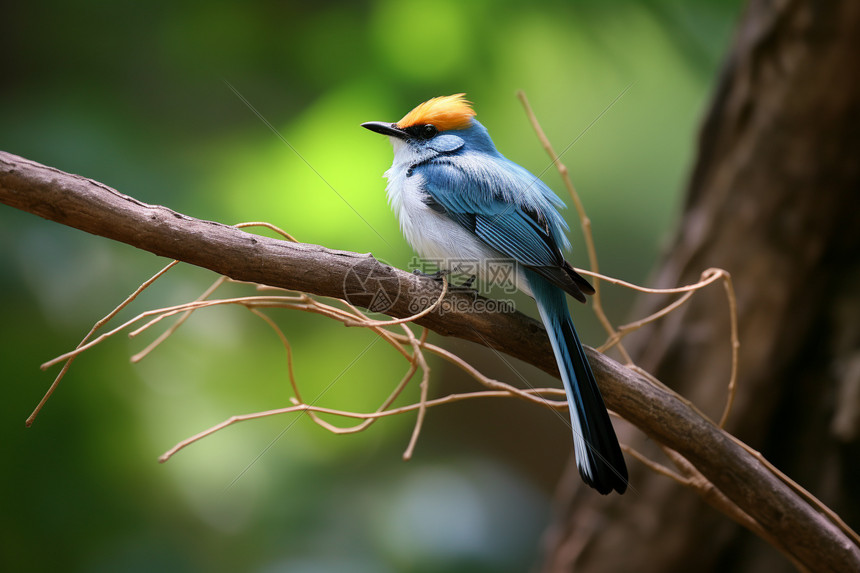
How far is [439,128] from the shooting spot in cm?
158

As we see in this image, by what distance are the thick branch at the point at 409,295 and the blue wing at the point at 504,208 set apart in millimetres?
150

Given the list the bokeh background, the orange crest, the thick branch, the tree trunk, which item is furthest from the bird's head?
the tree trunk

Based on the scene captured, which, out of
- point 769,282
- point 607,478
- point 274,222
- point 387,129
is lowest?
point 274,222

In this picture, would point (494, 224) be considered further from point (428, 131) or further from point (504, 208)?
point (428, 131)

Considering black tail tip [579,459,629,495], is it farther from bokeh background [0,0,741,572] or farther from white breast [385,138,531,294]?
bokeh background [0,0,741,572]

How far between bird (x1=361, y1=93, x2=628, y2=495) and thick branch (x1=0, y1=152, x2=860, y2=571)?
0.07m

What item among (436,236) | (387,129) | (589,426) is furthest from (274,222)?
(589,426)

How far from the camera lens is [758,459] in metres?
1.14

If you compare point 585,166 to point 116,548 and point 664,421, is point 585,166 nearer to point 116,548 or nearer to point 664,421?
point 664,421

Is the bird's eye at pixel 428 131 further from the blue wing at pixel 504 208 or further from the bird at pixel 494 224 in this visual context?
the blue wing at pixel 504 208

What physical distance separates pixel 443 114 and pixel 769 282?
1279 millimetres

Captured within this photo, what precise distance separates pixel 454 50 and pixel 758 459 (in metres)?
2.06

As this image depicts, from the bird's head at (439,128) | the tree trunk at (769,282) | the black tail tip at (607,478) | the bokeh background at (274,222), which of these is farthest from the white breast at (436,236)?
the tree trunk at (769,282)

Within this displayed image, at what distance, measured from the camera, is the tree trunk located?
1968 mm
